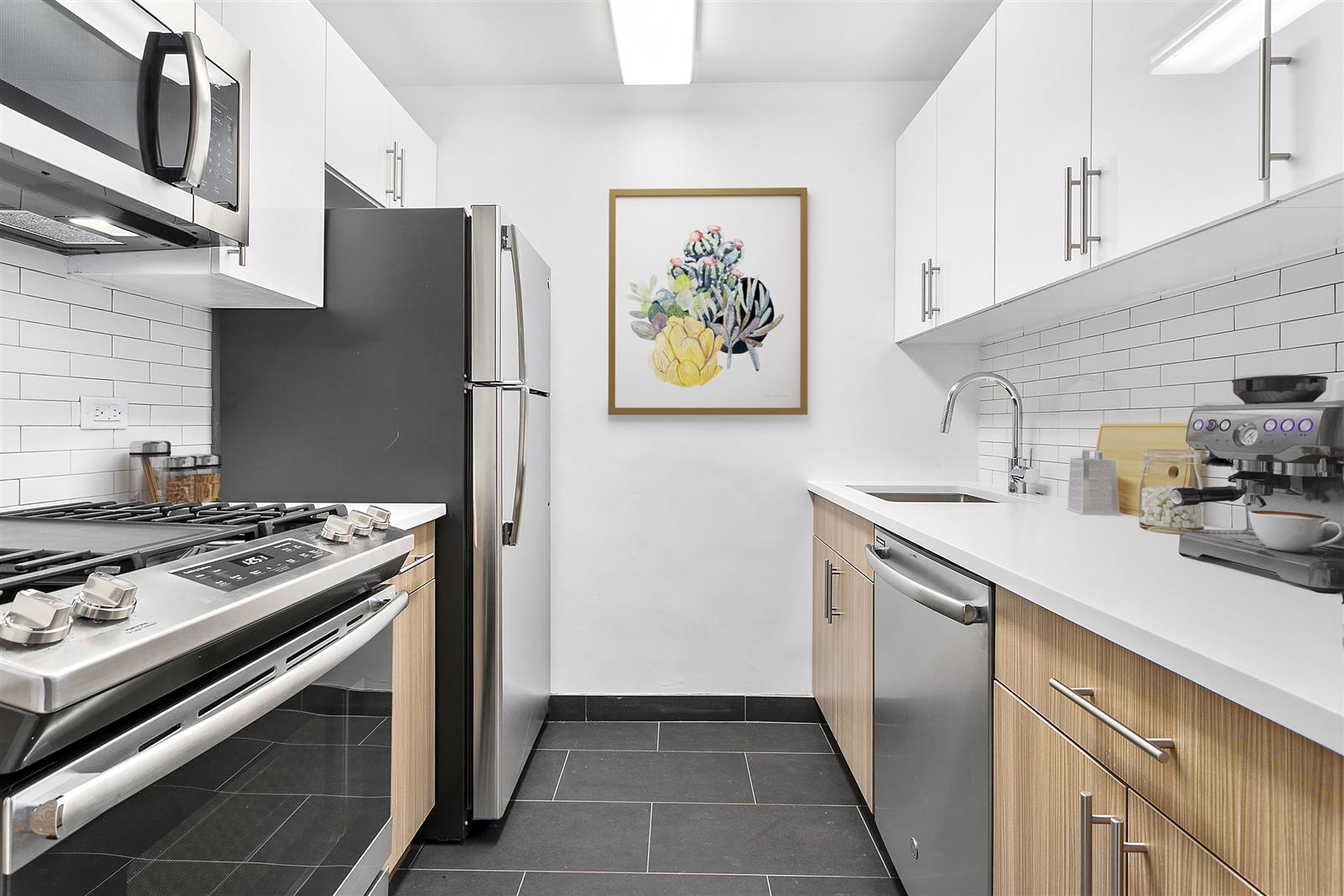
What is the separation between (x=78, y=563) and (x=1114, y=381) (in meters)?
2.23

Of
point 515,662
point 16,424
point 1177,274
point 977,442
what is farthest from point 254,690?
point 977,442

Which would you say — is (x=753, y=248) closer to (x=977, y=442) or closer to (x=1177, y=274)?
(x=977, y=442)

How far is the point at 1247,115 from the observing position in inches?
40.4

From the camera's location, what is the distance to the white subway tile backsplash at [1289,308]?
51.2 inches

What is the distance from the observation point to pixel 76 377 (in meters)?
1.55

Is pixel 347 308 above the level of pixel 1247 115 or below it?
below

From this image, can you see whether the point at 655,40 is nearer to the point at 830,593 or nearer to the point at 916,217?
the point at 916,217

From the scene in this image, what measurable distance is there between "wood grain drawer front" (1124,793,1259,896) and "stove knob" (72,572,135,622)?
116cm

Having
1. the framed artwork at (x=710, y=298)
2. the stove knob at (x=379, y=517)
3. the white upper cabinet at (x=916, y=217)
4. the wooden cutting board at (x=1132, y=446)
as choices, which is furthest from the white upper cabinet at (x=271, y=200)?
the wooden cutting board at (x=1132, y=446)

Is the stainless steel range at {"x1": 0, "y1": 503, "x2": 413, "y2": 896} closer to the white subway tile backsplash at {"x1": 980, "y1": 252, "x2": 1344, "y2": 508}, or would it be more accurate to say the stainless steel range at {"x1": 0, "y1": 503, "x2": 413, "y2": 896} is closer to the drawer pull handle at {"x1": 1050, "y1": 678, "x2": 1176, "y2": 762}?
the drawer pull handle at {"x1": 1050, "y1": 678, "x2": 1176, "y2": 762}

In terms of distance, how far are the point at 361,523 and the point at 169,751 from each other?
0.60 m

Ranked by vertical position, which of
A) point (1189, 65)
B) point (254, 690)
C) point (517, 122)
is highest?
point (517, 122)

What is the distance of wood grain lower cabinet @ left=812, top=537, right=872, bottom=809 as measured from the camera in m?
1.95

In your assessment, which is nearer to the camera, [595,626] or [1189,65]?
[1189,65]
